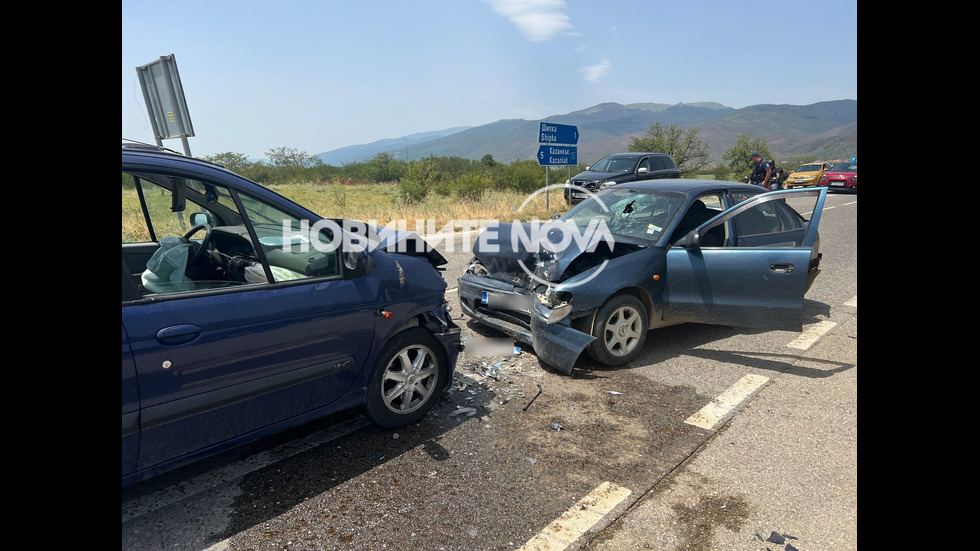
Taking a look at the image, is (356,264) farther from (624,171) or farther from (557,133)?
(624,171)

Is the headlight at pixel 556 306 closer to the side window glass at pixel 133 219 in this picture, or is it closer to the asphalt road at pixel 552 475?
the asphalt road at pixel 552 475

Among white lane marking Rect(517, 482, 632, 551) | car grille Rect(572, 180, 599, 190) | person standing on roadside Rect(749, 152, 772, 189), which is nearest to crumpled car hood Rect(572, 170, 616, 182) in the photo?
car grille Rect(572, 180, 599, 190)

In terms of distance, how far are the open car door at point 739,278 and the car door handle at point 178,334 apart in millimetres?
3964

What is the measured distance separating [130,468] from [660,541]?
248cm

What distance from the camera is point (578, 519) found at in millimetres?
2701

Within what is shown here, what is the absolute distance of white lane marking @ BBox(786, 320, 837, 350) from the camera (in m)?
5.50

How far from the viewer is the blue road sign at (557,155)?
1762cm

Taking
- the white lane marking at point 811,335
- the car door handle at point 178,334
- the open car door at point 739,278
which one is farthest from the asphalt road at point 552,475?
the car door handle at point 178,334

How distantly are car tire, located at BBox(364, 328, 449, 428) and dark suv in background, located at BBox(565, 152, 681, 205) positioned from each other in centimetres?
1452

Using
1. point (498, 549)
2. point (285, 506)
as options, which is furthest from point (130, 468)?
point (498, 549)
